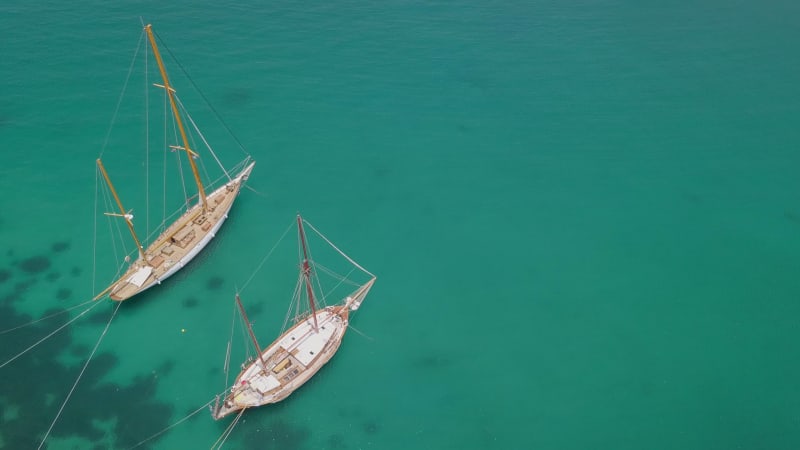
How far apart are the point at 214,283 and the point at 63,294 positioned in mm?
19491

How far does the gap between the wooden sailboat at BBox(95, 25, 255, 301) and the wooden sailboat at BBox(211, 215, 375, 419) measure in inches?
699

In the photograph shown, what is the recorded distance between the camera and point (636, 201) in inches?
3401

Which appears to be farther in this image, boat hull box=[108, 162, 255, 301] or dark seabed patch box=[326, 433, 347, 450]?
boat hull box=[108, 162, 255, 301]

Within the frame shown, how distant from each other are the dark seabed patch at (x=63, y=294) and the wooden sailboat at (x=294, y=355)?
89.7ft

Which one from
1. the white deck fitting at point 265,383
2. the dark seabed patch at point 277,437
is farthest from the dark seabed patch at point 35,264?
the dark seabed patch at point 277,437

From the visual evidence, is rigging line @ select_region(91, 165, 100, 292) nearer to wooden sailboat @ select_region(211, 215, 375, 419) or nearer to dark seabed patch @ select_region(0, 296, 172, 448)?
dark seabed patch @ select_region(0, 296, 172, 448)

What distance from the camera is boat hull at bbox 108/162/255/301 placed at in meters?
70.9

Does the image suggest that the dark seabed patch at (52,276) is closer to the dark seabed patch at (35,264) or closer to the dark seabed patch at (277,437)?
the dark seabed patch at (35,264)

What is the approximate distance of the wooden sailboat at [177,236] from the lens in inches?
2778

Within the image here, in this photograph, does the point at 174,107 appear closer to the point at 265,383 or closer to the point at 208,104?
the point at 208,104

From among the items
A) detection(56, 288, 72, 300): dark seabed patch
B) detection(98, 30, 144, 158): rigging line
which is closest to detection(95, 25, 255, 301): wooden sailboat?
detection(56, 288, 72, 300): dark seabed patch

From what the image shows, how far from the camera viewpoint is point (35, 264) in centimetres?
7675

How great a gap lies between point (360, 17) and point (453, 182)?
50.8m

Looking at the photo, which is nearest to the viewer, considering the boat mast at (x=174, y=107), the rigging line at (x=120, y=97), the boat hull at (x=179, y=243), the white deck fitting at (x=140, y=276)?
the boat mast at (x=174, y=107)
